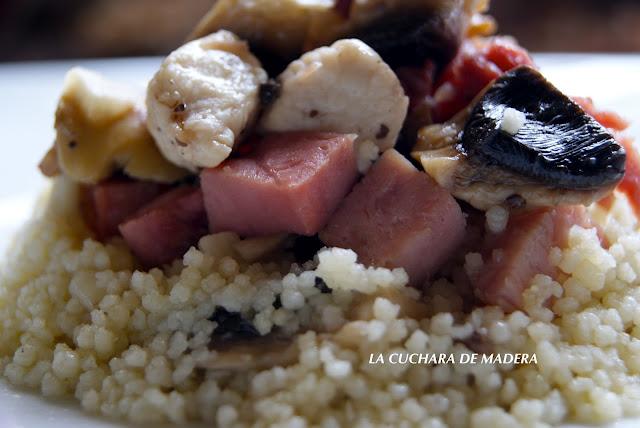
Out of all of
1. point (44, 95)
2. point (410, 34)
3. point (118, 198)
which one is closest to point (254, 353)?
point (118, 198)

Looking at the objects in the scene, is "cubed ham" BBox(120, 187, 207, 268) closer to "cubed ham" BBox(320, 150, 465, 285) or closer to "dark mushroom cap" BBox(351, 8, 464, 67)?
"cubed ham" BBox(320, 150, 465, 285)

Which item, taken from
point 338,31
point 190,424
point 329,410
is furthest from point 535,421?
point 338,31

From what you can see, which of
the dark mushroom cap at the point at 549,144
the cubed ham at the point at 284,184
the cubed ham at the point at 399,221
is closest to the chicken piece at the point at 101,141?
the cubed ham at the point at 284,184

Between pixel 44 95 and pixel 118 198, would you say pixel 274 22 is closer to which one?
pixel 118 198

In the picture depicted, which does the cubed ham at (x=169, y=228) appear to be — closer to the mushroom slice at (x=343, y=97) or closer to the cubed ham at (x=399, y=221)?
the mushroom slice at (x=343, y=97)

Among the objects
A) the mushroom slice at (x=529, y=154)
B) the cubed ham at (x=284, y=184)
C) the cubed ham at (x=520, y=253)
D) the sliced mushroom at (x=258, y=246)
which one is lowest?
the sliced mushroom at (x=258, y=246)

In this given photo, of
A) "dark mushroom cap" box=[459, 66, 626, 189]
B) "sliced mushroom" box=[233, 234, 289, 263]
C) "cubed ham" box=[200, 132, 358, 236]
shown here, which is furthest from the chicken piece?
"dark mushroom cap" box=[459, 66, 626, 189]
